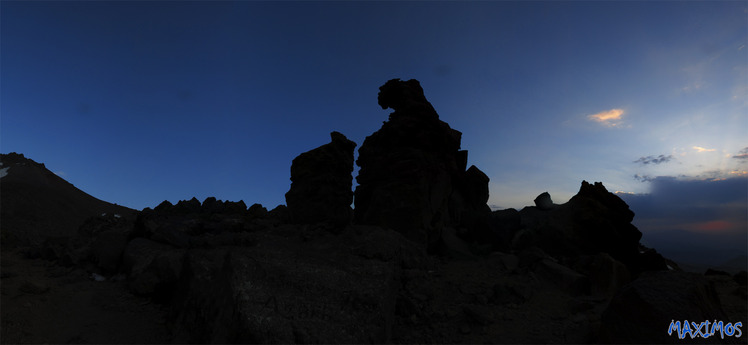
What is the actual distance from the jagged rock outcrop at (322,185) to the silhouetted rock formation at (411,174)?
1202 mm

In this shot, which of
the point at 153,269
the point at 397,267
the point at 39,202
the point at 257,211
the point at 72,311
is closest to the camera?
the point at 72,311

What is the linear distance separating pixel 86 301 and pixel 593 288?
40.8 feet

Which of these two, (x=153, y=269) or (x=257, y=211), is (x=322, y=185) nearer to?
(x=257, y=211)

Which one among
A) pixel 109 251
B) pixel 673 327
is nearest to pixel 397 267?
pixel 673 327

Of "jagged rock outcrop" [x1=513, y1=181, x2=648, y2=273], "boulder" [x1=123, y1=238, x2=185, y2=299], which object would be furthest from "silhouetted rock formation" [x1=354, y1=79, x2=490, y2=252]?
"boulder" [x1=123, y1=238, x2=185, y2=299]

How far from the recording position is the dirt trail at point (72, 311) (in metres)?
6.24

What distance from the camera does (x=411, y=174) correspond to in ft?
50.4

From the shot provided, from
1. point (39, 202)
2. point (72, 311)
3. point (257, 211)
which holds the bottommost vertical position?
point (72, 311)

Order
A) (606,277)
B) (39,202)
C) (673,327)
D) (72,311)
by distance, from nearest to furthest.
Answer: (673,327)
(72,311)
(606,277)
(39,202)

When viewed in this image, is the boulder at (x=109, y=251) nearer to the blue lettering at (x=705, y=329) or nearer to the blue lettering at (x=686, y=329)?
the blue lettering at (x=686, y=329)

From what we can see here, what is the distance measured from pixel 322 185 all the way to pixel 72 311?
9.93m

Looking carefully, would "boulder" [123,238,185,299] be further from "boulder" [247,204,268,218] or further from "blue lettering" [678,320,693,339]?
"boulder" [247,204,268,218]

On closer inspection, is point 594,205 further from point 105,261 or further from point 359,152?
point 105,261

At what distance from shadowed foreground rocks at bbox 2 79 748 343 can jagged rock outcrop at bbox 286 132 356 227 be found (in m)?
0.07
